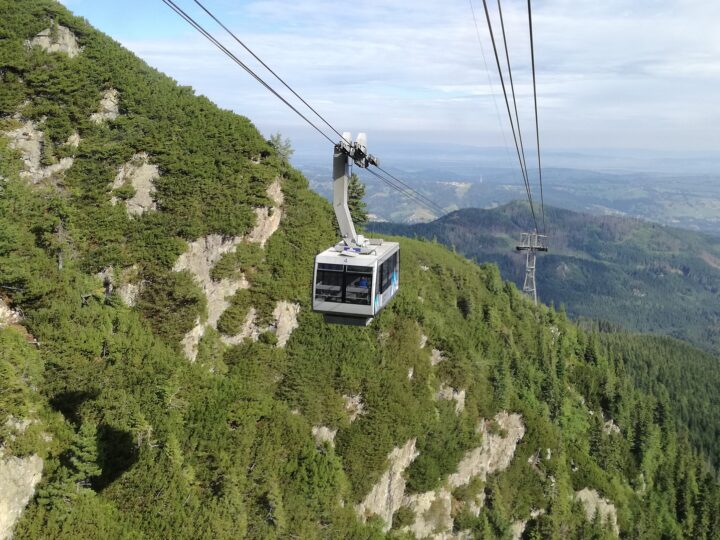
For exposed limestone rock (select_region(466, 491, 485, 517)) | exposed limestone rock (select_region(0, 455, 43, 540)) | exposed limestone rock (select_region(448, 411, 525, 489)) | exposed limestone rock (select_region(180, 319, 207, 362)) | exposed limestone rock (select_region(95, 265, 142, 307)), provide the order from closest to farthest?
1. exposed limestone rock (select_region(0, 455, 43, 540))
2. exposed limestone rock (select_region(95, 265, 142, 307))
3. exposed limestone rock (select_region(180, 319, 207, 362))
4. exposed limestone rock (select_region(448, 411, 525, 489))
5. exposed limestone rock (select_region(466, 491, 485, 517))

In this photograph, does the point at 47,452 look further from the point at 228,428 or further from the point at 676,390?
the point at 676,390

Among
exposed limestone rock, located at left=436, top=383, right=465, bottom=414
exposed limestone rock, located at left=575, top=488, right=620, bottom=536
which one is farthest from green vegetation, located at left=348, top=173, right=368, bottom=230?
exposed limestone rock, located at left=575, top=488, right=620, bottom=536

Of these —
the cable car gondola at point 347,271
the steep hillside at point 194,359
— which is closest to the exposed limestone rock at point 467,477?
the steep hillside at point 194,359

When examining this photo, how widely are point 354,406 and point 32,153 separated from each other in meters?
38.1

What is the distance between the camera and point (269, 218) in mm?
55719

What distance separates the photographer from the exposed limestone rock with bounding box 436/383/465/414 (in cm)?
6438

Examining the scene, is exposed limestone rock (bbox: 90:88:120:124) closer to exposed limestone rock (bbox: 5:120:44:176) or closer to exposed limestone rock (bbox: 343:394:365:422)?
exposed limestone rock (bbox: 5:120:44:176)

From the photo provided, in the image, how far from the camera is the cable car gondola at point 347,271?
23.1 meters

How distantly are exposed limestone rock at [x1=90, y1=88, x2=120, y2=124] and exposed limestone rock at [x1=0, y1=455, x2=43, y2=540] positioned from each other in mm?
34838

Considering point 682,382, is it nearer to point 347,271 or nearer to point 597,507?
point 597,507

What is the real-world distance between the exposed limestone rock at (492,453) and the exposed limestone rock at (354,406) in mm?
19394

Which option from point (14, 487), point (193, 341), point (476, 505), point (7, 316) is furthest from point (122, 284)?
point (476, 505)

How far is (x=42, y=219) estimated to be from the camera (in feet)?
135

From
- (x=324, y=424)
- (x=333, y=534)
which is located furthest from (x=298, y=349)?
(x=333, y=534)
